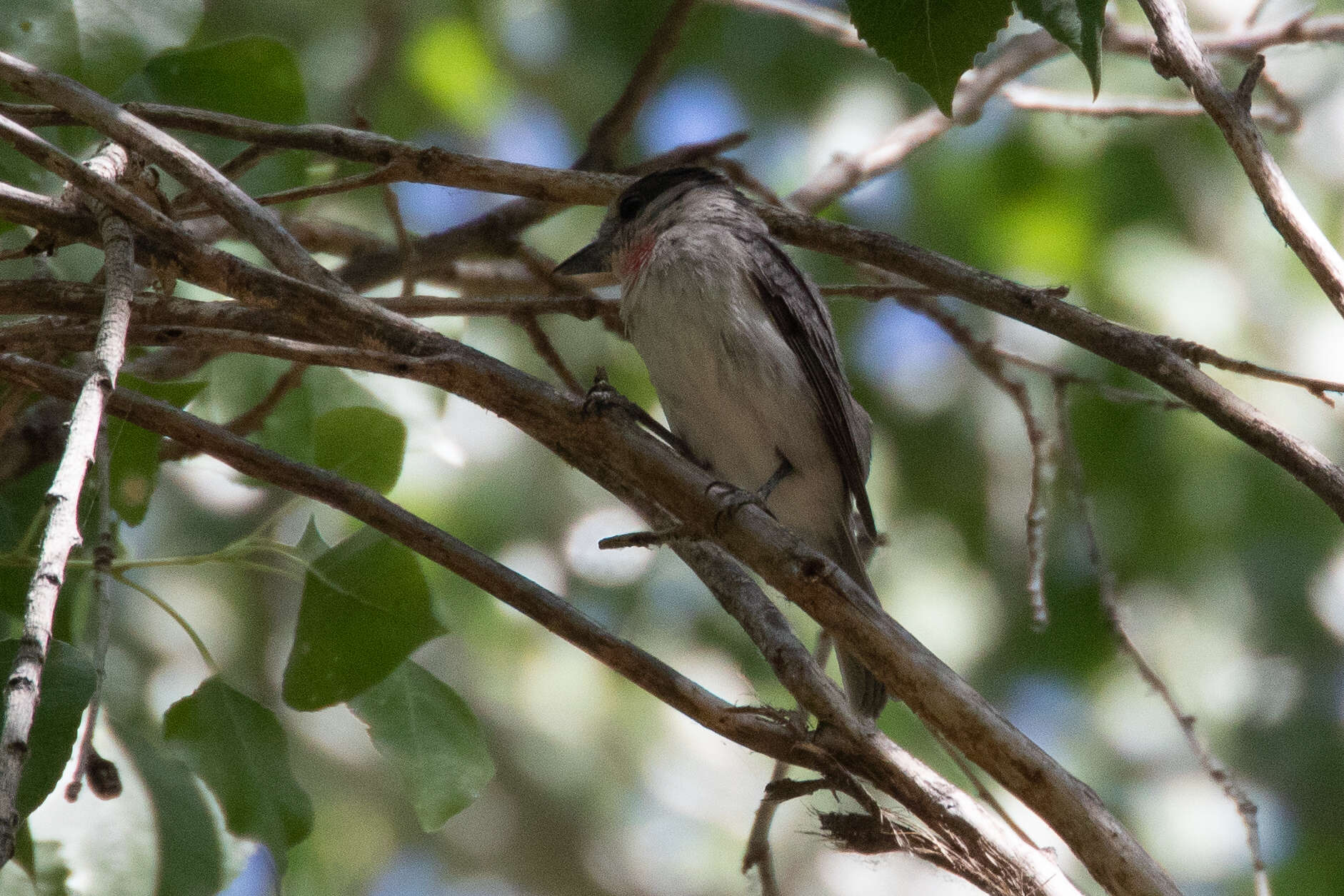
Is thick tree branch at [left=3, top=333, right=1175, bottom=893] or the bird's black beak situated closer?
thick tree branch at [left=3, top=333, right=1175, bottom=893]

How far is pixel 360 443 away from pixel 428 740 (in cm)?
71

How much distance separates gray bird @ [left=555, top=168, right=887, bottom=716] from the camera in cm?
354

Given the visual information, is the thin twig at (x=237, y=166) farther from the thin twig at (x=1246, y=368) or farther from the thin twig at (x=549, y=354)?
the thin twig at (x=1246, y=368)

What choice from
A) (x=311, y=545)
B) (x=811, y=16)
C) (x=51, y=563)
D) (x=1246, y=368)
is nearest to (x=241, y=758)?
(x=311, y=545)

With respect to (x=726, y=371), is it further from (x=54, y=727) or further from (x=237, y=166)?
(x=54, y=727)

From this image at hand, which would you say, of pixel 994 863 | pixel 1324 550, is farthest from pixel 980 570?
pixel 994 863

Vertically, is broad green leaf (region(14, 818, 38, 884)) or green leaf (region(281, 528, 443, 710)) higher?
green leaf (region(281, 528, 443, 710))

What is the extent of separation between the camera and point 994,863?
6.20 feet

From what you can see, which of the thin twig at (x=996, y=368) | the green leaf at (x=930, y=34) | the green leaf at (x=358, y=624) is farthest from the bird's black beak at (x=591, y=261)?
the green leaf at (x=930, y=34)

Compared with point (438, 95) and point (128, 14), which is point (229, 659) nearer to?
point (438, 95)

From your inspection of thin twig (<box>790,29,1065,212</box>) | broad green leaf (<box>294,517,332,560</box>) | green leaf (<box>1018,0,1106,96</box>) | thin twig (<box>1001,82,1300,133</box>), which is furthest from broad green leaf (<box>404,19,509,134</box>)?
green leaf (<box>1018,0,1106,96</box>)

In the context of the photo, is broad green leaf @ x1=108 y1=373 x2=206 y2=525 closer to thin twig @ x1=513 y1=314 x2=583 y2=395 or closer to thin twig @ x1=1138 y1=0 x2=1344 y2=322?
thin twig @ x1=513 y1=314 x2=583 y2=395

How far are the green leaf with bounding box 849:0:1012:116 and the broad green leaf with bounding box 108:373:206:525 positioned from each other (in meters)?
1.55

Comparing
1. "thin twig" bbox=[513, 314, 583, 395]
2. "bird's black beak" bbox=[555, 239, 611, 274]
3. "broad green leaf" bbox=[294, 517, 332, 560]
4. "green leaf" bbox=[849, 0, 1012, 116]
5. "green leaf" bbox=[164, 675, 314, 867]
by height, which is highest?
"bird's black beak" bbox=[555, 239, 611, 274]
